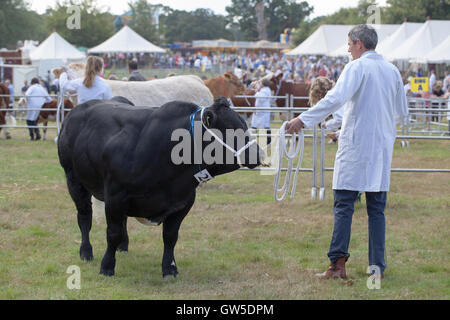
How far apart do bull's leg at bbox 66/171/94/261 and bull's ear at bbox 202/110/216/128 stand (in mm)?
1850

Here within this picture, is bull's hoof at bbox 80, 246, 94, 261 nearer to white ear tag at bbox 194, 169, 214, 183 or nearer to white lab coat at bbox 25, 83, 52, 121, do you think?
white ear tag at bbox 194, 169, 214, 183

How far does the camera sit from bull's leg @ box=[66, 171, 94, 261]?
5.86 metres

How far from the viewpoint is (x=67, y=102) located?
1585 cm

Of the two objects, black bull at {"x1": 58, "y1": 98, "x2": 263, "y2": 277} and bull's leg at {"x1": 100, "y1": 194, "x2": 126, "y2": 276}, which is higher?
black bull at {"x1": 58, "y1": 98, "x2": 263, "y2": 277}

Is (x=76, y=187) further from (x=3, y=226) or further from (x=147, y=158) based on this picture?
(x=3, y=226)

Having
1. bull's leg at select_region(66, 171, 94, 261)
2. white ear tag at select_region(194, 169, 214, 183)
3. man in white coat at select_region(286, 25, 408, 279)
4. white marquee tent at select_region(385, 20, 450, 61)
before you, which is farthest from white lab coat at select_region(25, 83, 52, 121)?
white marquee tent at select_region(385, 20, 450, 61)

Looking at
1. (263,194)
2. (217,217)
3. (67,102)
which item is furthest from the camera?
(67,102)

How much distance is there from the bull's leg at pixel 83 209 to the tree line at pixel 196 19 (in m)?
5.09

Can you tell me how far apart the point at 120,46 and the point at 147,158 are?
25.0 m

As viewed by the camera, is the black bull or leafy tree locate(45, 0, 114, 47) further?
leafy tree locate(45, 0, 114, 47)

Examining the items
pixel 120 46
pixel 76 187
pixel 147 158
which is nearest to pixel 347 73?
pixel 147 158

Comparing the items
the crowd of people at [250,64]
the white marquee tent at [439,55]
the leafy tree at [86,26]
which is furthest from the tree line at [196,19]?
the crowd of people at [250,64]

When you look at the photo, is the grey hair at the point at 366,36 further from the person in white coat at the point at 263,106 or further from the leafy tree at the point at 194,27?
the leafy tree at the point at 194,27

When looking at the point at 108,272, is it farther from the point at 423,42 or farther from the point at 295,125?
the point at 423,42
